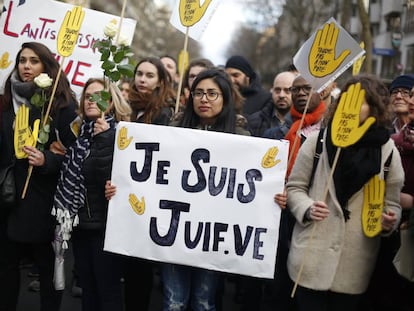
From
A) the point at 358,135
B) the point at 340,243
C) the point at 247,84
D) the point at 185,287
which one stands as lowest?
the point at 185,287

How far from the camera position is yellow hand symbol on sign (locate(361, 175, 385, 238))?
331 cm

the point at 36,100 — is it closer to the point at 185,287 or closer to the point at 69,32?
the point at 69,32

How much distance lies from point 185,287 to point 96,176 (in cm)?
88

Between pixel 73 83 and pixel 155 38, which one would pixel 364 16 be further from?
pixel 155 38

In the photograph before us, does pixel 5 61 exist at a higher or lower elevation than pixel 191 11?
lower

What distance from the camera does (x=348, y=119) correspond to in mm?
3234

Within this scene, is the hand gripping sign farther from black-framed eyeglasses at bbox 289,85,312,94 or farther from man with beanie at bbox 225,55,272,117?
man with beanie at bbox 225,55,272,117

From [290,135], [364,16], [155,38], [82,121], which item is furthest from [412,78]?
[155,38]

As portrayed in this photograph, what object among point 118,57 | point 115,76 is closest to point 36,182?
point 115,76

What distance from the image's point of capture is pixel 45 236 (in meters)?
4.09

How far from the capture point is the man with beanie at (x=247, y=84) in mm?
6488

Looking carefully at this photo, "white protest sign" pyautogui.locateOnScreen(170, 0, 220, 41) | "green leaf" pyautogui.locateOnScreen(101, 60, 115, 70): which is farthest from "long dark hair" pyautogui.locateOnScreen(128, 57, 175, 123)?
"green leaf" pyautogui.locateOnScreen(101, 60, 115, 70)

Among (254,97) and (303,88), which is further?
(254,97)

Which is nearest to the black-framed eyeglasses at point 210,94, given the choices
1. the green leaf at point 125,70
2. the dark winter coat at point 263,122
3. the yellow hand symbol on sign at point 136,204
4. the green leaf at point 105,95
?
the green leaf at point 125,70
